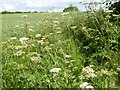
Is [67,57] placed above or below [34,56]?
below

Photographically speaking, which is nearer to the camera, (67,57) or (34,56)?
(34,56)

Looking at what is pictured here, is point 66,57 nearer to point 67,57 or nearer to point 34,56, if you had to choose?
point 67,57

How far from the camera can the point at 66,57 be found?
5.29m

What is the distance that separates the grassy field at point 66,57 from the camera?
4508 millimetres

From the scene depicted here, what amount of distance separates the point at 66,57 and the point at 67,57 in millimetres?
15

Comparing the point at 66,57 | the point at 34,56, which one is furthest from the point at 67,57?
the point at 34,56

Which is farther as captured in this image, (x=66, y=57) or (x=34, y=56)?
(x=66, y=57)

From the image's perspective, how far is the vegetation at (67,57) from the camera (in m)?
4.51

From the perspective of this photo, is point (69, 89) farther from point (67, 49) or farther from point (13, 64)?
point (67, 49)

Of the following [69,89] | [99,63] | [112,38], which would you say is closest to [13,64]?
[69,89]

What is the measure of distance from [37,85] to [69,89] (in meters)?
0.41

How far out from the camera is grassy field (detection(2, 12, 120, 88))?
4508mm

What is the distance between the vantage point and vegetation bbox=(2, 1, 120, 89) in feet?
14.8

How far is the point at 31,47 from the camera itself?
19.5ft
